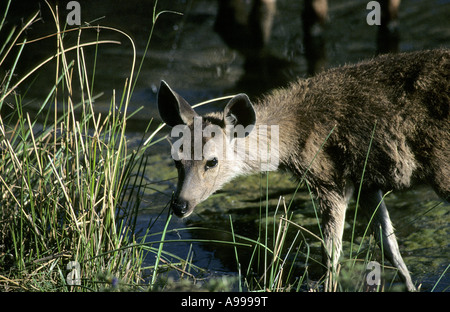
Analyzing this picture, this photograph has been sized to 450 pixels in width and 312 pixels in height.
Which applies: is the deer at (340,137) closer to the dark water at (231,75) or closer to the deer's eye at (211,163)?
the deer's eye at (211,163)

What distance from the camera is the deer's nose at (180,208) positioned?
18.0 feet

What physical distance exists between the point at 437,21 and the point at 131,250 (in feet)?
32.9

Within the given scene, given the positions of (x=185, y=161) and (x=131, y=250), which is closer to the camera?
(x=131, y=250)

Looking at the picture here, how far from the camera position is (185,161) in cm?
569

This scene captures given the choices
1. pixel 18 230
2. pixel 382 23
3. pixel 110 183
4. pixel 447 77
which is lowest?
pixel 18 230

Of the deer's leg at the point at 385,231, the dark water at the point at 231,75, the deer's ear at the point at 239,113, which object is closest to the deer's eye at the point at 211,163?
the deer's ear at the point at 239,113

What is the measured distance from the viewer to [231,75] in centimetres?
1183

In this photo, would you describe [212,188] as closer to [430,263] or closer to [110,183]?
[110,183]

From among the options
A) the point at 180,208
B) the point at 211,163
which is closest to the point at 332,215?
the point at 211,163

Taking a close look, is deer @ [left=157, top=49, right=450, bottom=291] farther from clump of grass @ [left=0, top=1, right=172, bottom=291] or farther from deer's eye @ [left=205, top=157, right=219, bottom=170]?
clump of grass @ [left=0, top=1, right=172, bottom=291]

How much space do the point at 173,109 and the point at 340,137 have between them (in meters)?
1.45
